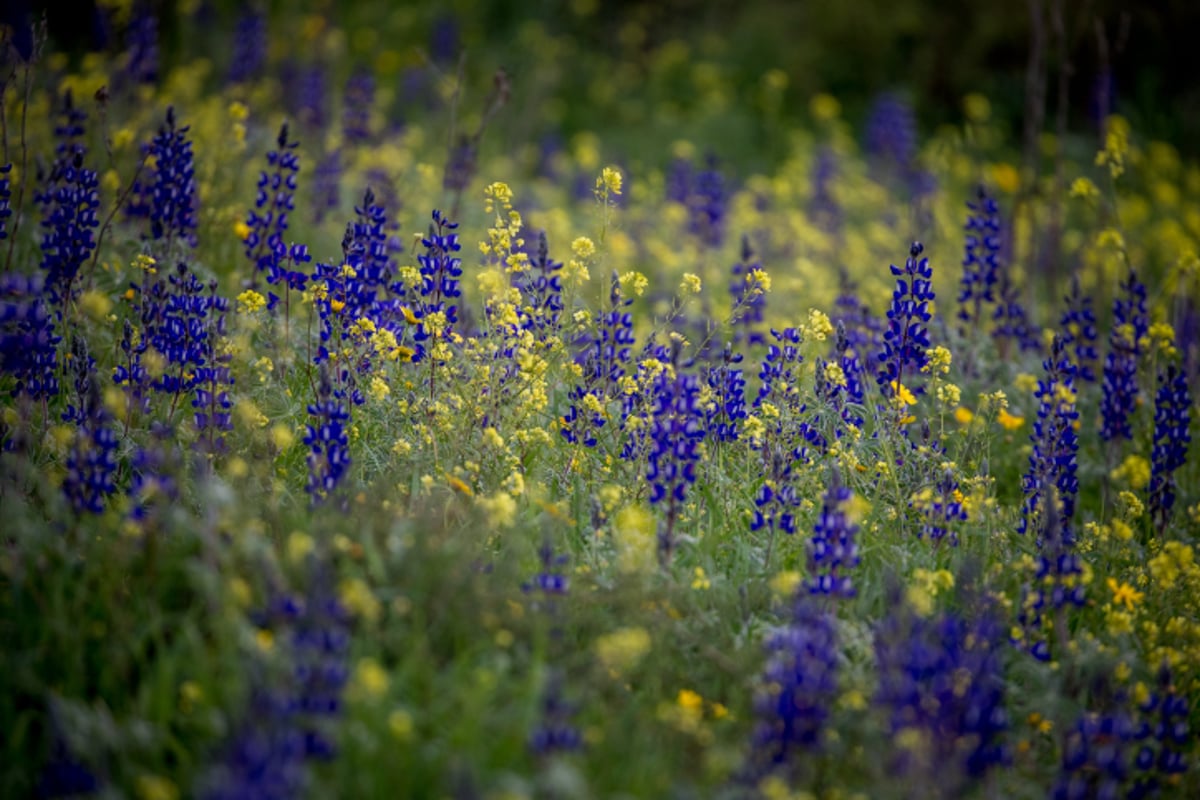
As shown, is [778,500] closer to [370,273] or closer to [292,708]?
[292,708]

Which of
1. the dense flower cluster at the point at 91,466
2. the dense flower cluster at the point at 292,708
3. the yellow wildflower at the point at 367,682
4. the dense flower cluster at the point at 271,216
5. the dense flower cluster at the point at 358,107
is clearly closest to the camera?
the dense flower cluster at the point at 292,708

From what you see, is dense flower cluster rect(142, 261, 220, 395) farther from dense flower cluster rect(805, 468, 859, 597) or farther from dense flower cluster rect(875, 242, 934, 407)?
dense flower cluster rect(875, 242, 934, 407)

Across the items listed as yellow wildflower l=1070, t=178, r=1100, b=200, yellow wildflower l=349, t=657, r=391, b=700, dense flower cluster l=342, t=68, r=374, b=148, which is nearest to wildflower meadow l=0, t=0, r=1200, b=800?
yellow wildflower l=349, t=657, r=391, b=700

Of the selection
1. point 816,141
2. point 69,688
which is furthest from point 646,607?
point 816,141

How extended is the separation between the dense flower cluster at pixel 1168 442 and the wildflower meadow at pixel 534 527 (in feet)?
0.08

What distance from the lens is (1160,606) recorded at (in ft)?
11.7

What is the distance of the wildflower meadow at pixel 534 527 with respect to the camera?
240 centimetres

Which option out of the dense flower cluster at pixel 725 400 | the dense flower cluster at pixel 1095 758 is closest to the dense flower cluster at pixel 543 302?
the dense flower cluster at pixel 725 400

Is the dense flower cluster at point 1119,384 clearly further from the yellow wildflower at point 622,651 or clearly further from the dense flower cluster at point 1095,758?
the yellow wildflower at point 622,651

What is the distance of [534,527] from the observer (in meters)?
3.29

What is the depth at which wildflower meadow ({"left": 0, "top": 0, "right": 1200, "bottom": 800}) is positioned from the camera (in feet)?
7.89

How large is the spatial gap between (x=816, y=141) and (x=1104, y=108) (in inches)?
245

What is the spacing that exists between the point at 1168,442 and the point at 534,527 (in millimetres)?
2760

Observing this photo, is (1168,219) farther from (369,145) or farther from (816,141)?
(369,145)
